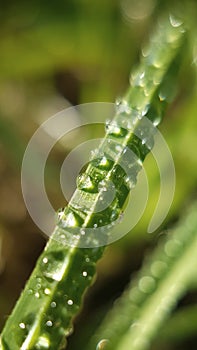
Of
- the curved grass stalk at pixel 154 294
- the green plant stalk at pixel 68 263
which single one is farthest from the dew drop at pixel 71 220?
the curved grass stalk at pixel 154 294

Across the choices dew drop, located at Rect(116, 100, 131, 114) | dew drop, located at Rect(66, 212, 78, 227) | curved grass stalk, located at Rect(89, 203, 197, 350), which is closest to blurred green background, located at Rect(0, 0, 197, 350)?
curved grass stalk, located at Rect(89, 203, 197, 350)

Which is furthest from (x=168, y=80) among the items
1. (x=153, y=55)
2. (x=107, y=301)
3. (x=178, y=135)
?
(x=107, y=301)

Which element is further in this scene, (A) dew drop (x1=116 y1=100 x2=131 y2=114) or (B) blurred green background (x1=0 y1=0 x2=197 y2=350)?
(B) blurred green background (x1=0 y1=0 x2=197 y2=350)

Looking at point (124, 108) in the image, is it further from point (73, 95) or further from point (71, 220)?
point (73, 95)

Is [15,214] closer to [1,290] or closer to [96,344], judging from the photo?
[1,290]

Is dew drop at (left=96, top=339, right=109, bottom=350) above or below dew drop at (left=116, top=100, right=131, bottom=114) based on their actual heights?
below

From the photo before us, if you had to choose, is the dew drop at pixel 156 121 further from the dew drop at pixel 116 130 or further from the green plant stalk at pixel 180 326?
the green plant stalk at pixel 180 326

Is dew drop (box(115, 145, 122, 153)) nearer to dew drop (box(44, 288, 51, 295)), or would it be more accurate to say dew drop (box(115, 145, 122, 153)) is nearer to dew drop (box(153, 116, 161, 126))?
dew drop (box(153, 116, 161, 126))
